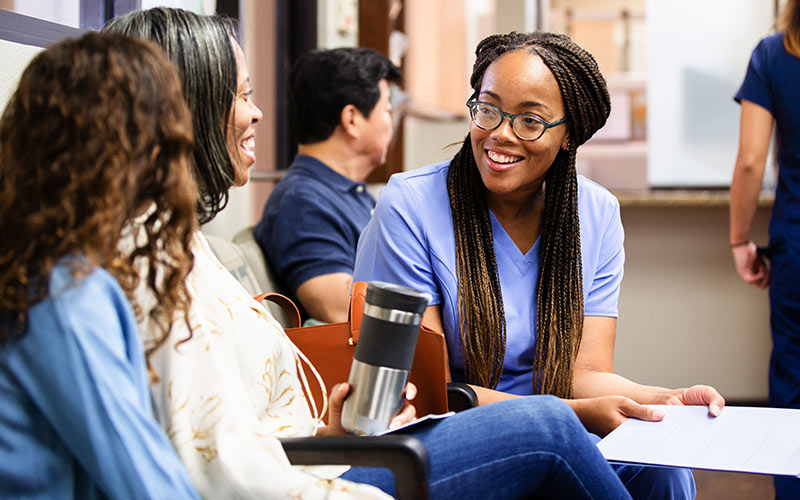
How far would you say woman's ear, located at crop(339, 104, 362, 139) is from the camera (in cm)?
245

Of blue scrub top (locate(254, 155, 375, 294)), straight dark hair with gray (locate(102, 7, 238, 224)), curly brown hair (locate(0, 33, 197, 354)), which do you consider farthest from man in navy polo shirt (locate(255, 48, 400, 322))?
curly brown hair (locate(0, 33, 197, 354))

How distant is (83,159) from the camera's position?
817 millimetres

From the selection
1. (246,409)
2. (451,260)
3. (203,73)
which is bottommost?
(246,409)

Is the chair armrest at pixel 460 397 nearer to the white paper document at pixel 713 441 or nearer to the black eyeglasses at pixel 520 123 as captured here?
the white paper document at pixel 713 441

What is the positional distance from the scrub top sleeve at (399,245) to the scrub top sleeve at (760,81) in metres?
1.27

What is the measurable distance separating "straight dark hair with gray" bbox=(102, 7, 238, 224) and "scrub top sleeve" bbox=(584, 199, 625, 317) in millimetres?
773

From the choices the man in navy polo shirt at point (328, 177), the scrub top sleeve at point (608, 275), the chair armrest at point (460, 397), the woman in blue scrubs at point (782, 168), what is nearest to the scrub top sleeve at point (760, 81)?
the woman in blue scrubs at point (782, 168)

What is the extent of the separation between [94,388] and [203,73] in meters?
0.59

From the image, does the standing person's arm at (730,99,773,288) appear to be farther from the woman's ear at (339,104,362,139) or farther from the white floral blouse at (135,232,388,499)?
the white floral blouse at (135,232,388,499)

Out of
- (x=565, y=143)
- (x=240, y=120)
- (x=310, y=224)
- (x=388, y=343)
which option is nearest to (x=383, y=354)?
(x=388, y=343)

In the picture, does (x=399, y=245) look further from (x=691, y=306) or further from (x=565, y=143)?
(x=691, y=306)

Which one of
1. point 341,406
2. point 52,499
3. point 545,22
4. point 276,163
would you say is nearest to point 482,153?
point 341,406

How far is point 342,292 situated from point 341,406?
1067 mm

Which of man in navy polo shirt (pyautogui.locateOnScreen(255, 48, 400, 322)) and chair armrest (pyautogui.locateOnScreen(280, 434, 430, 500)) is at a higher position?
man in navy polo shirt (pyautogui.locateOnScreen(255, 48, 400, 322))
